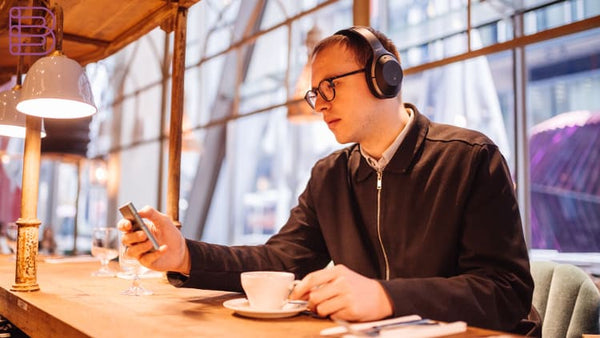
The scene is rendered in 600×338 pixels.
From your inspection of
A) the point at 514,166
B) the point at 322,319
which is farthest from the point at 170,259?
the point at 514,166

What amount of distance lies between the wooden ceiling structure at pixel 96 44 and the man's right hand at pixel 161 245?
1.02 feet

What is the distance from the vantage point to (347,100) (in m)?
1.75

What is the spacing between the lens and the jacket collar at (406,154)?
1638 mm

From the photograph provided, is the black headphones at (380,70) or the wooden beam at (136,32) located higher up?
the wooden beam at (136,32)

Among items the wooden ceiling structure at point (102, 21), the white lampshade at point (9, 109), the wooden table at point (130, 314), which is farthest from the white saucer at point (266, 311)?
the white lampshade at point (9, 109)

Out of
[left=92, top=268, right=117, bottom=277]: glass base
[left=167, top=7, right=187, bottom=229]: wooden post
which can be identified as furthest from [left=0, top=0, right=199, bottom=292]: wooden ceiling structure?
[left=92, top=268, right=117, bottom=277]: glass base

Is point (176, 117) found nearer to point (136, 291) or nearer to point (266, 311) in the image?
point (136, 291)

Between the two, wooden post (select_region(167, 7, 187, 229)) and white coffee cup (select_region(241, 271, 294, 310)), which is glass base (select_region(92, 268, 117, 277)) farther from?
white coffee cup (select_region(241, 271, 294, 310))

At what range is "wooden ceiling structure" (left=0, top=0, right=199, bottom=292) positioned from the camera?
65.0 inches

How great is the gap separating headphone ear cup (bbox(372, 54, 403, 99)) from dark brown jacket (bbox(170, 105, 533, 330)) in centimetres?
13

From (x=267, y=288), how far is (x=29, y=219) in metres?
0.88

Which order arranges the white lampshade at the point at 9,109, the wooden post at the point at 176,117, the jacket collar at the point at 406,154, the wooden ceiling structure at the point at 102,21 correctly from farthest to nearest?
the white lampshade at the point at 9,109, the wooden ceiling structure at the point at 102,21, the wooden post at the point at 176,117, the jacket collar at the point at 406,154

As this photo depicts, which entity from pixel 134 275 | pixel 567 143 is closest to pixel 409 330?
pixel 134 275

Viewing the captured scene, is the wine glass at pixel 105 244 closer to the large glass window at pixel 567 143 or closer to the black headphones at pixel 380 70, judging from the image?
the black headphones at pixel 380 70
